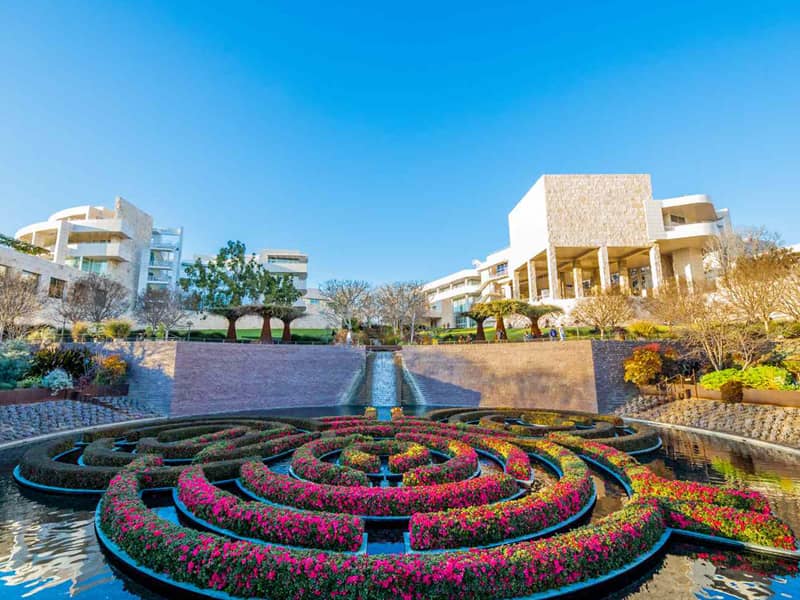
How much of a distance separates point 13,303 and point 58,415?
15.9 m

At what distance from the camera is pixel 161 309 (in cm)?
3931

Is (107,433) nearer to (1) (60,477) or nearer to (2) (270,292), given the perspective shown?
(1) (60,477)

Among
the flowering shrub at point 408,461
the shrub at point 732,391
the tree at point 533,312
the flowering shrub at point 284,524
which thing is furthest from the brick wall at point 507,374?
the flowering shrub at point 284,524

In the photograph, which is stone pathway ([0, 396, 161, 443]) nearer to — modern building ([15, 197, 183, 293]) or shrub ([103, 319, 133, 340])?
shrub ([103, 319, 133, 340])

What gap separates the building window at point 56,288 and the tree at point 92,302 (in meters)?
1.28

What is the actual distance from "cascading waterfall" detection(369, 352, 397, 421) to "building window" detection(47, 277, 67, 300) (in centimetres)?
3697

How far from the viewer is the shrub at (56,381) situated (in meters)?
19.2

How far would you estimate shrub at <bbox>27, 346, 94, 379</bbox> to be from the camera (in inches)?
827

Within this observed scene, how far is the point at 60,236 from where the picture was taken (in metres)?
45.9

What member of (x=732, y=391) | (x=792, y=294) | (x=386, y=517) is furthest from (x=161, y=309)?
(x=792, y=294)

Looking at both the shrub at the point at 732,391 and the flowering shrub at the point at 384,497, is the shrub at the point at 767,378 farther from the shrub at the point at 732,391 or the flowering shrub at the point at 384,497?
the flowering shrub at the point at 384,497

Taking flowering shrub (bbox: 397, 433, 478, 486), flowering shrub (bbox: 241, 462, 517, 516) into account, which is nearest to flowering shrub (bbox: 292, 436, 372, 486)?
flowering shrub (bbox: 241, 462, 517, 516)

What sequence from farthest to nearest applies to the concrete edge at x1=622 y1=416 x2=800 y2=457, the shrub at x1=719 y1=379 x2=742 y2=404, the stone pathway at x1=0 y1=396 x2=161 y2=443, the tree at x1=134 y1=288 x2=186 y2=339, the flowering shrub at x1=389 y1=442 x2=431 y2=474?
the tree at x1=134 y1=288 x2=186 y2=339 < the shrub at x1=719 y1=379 x2=742 y2=404 < the stone pathway at x1=0 y1=396 x2=161 y2=443 < the concrete edge at x1=622 y1=416 x2=800 y2=457 < the flowering shrub at x1=389 y1=442 x2=431 y2=474

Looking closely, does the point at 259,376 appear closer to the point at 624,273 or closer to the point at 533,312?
the point at 533,312
